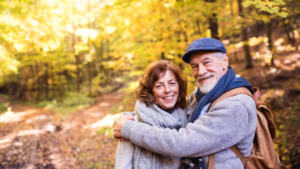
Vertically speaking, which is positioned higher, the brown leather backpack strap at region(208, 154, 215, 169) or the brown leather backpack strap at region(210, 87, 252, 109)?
the brown leather backpack strap at region(210, 87, 252, 109)

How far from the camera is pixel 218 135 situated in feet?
5.18

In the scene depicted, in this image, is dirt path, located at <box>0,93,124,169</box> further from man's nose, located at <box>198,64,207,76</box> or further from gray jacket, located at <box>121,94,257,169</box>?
man's nose, located at <box>198,64,207,76</box>

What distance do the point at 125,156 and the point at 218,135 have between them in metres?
1.03

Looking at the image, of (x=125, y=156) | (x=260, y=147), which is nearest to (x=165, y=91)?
(x=125, y=156)

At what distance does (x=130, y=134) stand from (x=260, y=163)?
52.7 inches

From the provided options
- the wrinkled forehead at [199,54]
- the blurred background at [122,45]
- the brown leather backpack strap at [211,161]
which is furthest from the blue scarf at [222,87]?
the blurred background at [122,45]

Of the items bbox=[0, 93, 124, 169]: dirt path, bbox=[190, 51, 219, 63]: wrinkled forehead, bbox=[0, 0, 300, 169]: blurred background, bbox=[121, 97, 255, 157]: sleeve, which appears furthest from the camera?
bbox=[0, 93, 124, 169]: dirt path

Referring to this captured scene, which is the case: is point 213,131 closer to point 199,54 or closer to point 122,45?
point 199,54

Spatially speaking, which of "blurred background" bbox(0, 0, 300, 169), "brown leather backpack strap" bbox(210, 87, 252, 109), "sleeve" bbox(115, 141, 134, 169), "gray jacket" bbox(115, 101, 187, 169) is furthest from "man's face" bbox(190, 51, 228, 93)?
"blurred background" bbox(0, 0, 300, 169)

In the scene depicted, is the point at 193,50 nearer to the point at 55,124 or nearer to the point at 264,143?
the point at 264,143

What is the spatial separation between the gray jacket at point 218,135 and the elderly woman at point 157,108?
11.3 inches

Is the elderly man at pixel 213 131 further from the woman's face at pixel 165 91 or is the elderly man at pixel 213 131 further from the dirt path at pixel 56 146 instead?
the dirt path at pixel 56 146

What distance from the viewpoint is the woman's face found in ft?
7.22

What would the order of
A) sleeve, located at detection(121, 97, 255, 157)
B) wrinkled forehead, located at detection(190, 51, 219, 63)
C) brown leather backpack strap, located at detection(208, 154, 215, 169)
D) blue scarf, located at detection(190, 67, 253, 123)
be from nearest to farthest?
sleeve, located at detection(121, 97, 255, 157), brown leather backpack strap, located at detection(208, 154, 215, 169), blue scarf, located at detection(190, 67, 253, 123), wrinkled forehead, located at detection(190, 51, 219, 63)
